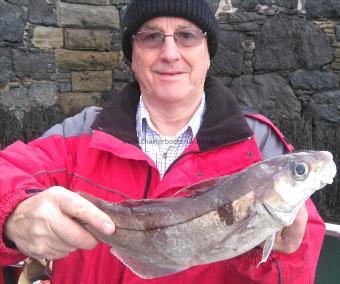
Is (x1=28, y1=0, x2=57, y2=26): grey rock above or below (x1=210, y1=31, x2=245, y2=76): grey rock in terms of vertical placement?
above

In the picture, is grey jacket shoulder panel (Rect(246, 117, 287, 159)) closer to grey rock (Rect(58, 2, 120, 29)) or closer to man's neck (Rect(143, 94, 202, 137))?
man's neck (Rect(143, 94, 202, 137))

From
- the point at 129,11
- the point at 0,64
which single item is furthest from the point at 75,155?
the point at 0,64

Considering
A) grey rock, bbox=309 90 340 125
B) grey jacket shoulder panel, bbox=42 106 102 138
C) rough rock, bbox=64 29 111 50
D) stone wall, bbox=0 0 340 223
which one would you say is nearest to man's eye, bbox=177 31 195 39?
grey jacket shoulder panel, bbox=42 106 102 138

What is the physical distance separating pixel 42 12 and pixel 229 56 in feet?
8.42

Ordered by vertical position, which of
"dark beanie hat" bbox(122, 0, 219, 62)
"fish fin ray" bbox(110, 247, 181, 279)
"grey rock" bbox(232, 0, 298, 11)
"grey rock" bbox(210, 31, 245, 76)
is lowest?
"grey rock" bbox(210, 31, 245, 76)

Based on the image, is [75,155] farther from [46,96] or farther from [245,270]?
[46,96]

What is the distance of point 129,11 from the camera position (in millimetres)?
2646

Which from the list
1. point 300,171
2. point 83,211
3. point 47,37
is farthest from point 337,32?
point 83,211

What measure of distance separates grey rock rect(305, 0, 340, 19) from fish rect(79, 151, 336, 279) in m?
5.22

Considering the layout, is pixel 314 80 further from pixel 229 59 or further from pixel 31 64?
pixel 31 64

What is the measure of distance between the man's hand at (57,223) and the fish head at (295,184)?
22.7 inches

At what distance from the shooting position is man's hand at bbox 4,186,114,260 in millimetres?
1629

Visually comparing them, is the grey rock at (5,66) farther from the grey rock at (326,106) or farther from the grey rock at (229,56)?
the grey rock at (326,106)

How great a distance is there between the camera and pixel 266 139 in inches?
95.0
